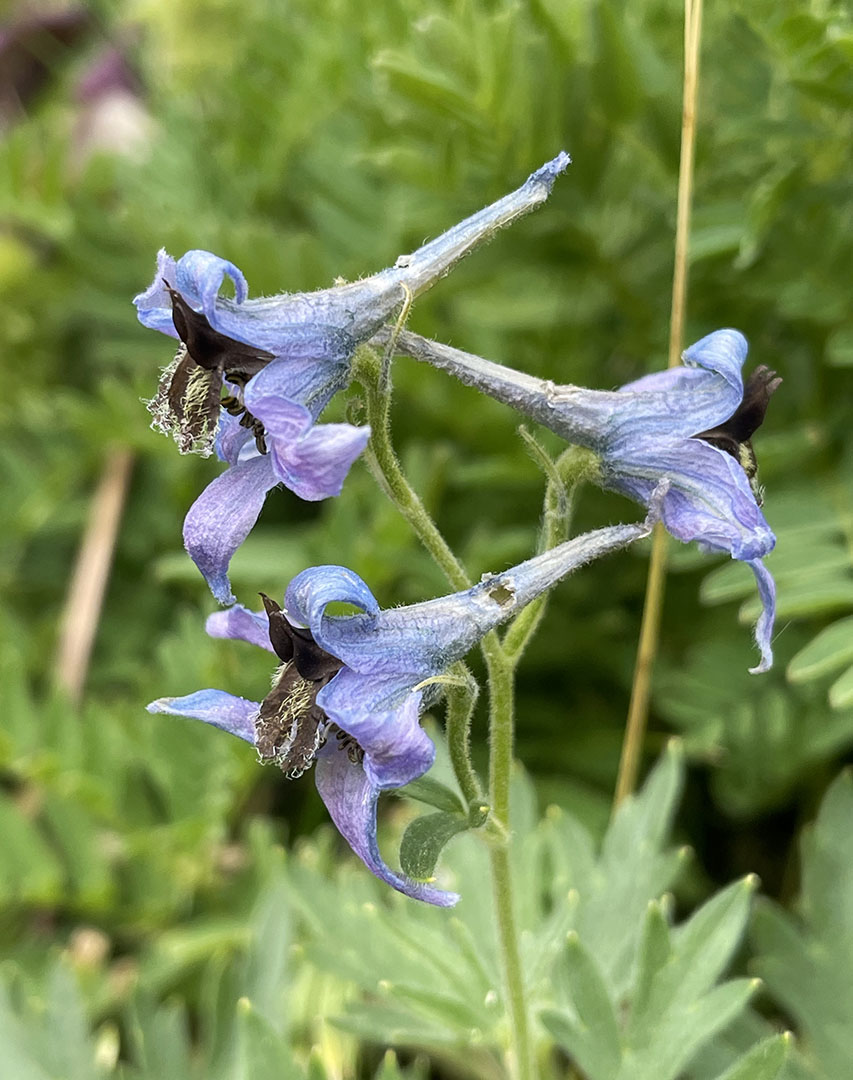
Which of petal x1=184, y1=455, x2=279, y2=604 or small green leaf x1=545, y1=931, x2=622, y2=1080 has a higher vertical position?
petal x1=184, y1=455, x2=279, y2=604

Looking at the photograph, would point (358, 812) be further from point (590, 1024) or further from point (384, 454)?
point (590, 1024)

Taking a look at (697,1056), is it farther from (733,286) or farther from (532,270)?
(532,270)

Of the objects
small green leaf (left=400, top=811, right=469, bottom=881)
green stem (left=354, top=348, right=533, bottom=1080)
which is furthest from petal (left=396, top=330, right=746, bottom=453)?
small green leaf (left=400, top=811, right=469, bottom=881)

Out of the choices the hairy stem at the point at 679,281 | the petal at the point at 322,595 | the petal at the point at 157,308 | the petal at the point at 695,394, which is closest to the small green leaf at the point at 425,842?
the petal at the point at 322,595

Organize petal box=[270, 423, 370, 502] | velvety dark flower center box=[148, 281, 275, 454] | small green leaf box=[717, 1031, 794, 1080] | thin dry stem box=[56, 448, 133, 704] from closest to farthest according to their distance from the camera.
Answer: petal box=[270, 423, 370, 502] < velvety dark flower center box=[148, 281, 275, 454] < small green leaf box=[717, 1031, 794, 1080] < thin dry stem box=[56, 448, 133, 704]

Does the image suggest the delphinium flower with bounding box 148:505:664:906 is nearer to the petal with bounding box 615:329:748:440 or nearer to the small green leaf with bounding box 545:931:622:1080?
the petal with bounding box 615:329:748:440

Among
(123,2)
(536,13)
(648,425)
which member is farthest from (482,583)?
(123,2)
